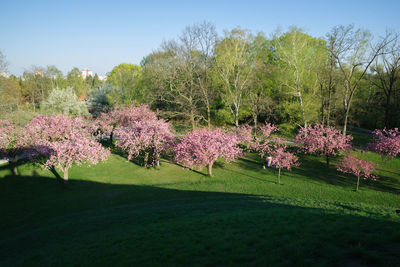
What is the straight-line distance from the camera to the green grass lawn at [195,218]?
7.98 m

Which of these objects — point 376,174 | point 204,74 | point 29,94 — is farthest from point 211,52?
point 29,94

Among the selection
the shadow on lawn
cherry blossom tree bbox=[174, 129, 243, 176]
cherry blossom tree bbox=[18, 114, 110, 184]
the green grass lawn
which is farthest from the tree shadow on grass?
the shadow on lawn

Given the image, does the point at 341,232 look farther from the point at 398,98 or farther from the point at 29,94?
the point at 29,94

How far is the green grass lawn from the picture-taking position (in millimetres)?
7980

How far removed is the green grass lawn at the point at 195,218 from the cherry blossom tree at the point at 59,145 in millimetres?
2072

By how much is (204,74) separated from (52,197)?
33429 mm

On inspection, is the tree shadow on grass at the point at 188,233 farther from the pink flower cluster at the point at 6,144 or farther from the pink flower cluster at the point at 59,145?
the pink flower cluster at the point at 6,144

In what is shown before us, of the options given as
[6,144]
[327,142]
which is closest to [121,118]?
Result: [6,144]

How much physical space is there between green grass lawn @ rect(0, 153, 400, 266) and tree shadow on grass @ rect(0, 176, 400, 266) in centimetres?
4

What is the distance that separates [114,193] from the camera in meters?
20.5

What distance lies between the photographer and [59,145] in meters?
22.7

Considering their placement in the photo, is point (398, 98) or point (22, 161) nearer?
point (22, 161)

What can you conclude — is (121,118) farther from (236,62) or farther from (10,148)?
(236,62)

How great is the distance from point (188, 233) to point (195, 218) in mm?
2129
